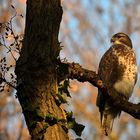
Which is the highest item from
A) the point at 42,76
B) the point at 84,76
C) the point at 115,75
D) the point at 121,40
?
the point at 121,40

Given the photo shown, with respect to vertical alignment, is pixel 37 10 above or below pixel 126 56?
below

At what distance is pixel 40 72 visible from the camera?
4.09 metres

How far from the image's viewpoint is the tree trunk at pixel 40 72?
157 inches

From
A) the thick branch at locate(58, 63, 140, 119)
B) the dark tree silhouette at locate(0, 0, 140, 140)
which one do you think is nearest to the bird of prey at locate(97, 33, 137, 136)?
the thick branch at locate(58, 63, 140, 119)

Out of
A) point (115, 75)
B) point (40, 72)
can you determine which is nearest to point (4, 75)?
point (40, 72)

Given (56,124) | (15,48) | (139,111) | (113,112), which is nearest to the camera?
(56,124)

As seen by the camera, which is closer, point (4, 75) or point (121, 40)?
point (4, 75)

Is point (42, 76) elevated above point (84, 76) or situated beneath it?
situated beneath

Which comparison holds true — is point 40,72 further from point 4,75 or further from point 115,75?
point 115,75

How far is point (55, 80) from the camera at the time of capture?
4160 mm

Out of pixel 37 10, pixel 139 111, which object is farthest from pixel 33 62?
pixel 139 111

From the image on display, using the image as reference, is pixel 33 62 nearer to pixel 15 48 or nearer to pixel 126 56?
pixel 15 48

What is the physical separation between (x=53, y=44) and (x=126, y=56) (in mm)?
3142

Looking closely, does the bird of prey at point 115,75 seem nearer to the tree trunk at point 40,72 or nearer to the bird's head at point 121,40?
the bird's head at point 121,40
